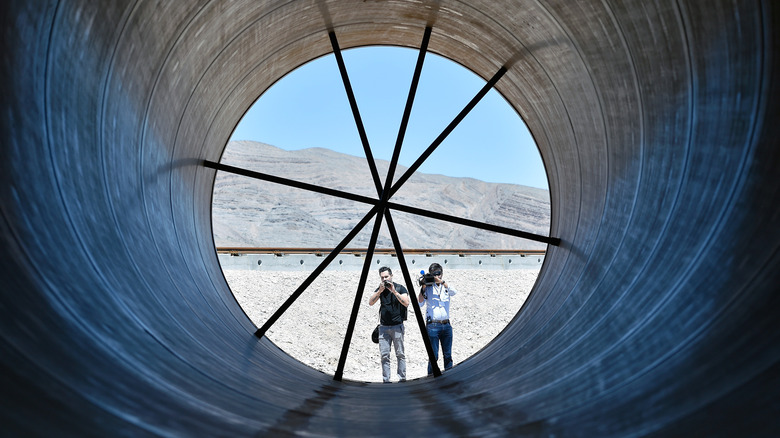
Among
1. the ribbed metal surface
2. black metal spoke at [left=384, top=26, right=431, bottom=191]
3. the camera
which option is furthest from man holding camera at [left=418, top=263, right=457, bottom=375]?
the ribbed metal surface

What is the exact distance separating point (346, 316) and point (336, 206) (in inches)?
1210

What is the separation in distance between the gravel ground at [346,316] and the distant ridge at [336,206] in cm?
2300

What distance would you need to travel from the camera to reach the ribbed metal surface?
66.2 inches

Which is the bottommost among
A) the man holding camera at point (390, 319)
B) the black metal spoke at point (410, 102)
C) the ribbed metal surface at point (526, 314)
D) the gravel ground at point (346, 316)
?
the ribbed metal surface at point (526, 314)

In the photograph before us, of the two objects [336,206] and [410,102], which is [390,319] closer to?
[410,102]

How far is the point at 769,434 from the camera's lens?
130 centimetres

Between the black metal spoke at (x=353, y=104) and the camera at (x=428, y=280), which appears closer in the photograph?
the black metal spoke at (x=353, y=104)

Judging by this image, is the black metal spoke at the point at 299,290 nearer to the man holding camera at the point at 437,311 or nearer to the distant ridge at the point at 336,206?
the man holding camera at the point at 437,311

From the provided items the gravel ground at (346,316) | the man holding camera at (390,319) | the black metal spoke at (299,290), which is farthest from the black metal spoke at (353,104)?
the gravel ground at (346,316)

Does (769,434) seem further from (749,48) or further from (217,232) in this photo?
(217,232)

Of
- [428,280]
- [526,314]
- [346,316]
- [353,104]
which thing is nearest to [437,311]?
[428,280]

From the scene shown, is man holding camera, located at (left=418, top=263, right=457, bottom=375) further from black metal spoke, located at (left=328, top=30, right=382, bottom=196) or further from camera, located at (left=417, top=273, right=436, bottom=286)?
black metal spoke, located at (left=328, top=30, right=382, bottom=196)

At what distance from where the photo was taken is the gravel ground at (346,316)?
11.4 meters

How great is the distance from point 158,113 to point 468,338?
1023 cm
